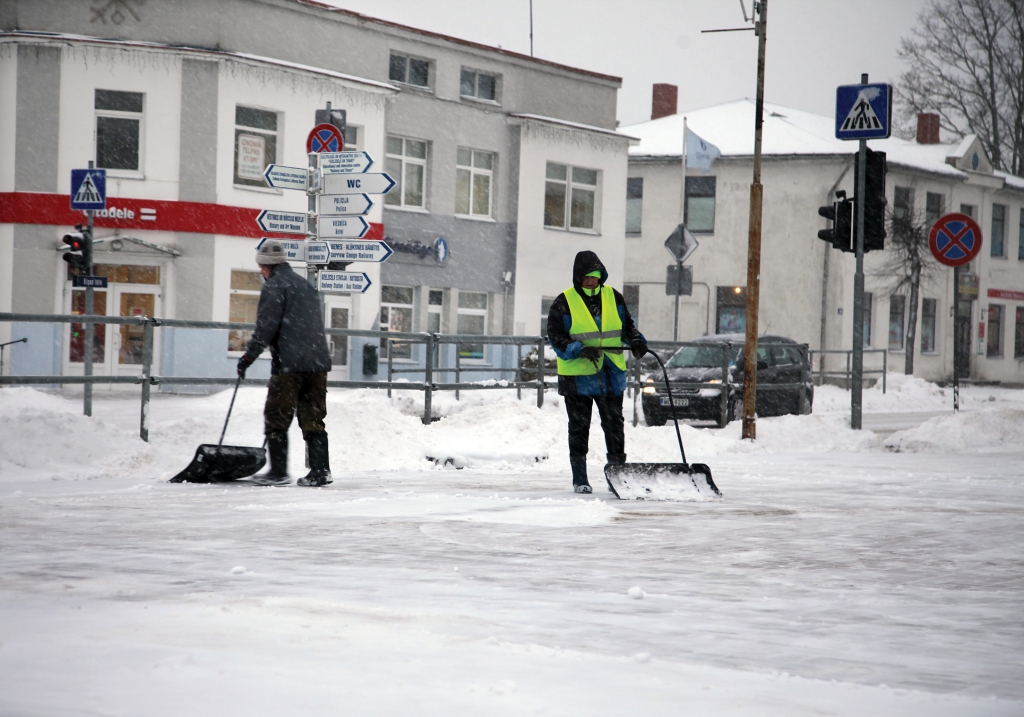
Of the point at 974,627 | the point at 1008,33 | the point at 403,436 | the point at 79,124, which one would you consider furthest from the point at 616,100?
the point at 974,627

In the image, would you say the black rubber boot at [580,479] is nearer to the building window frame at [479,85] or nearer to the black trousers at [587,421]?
the black trousers at [587,421]

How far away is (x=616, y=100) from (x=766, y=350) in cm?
1765

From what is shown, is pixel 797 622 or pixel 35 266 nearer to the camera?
pixel 797 622

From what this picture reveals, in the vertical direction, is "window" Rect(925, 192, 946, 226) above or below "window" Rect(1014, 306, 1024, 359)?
above

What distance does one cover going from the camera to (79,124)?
26.2 meters

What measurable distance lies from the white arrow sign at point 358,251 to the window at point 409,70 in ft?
61.7

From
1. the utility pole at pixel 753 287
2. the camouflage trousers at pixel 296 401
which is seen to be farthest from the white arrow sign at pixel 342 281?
the utility pole at pixel 753 287

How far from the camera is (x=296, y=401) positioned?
9867 mm

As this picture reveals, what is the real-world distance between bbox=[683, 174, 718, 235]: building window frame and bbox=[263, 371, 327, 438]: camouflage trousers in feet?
111

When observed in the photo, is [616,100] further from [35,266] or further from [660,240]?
[35,266]

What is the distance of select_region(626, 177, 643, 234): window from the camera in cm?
4328

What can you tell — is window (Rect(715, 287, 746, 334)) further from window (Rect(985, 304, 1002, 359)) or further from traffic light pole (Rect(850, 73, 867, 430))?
traffic light pole (Rect(850, 73, 867, 430))

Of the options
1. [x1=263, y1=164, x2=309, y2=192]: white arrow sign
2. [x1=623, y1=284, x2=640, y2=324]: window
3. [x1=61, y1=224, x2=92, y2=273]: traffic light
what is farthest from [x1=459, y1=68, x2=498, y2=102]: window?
[x1=263, y1=164, x2=309, y2=192]: white arrow sign

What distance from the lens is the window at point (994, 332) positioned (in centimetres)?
4985
